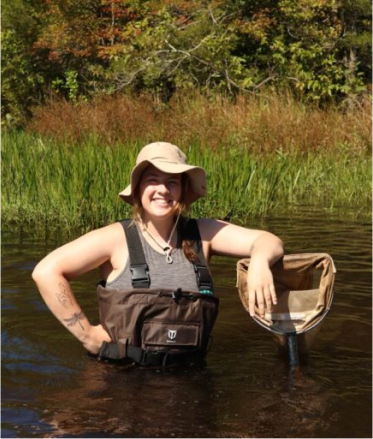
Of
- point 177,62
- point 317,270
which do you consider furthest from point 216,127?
point 317,270

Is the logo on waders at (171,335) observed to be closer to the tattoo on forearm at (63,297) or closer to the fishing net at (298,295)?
the fishing net at (298,295)

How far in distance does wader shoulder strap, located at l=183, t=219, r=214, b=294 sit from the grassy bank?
3837 mm

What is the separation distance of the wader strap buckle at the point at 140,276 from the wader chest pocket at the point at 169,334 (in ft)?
0.60

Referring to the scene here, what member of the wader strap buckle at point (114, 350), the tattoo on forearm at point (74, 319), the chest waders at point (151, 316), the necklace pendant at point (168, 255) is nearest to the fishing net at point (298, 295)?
the chest waders at point (151, 316)

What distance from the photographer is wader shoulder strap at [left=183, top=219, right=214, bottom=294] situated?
436cm

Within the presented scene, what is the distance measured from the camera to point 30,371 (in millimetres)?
4625

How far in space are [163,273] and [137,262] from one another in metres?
0.14

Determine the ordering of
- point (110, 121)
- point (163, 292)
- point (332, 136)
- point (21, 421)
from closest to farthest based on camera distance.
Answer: point (21, 421), point (163, 292), point (332, 136), point (110, 121)

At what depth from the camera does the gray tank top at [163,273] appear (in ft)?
14.2

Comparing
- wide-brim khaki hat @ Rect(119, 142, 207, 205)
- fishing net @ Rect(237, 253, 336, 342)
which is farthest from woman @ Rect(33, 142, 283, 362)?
fishing net @ Rect(237, 253, 336, 342)

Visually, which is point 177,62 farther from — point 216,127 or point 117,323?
point 117,323

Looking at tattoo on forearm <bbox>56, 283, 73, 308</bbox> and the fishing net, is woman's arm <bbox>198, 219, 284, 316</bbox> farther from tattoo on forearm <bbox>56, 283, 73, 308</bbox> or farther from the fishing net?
tattoo on forearm <bbox>56, 283, 73, 308</bbox>

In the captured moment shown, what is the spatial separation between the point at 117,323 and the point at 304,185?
7.00 meters

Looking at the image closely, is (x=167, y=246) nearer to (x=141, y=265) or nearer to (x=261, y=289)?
(x=141, y=265)
